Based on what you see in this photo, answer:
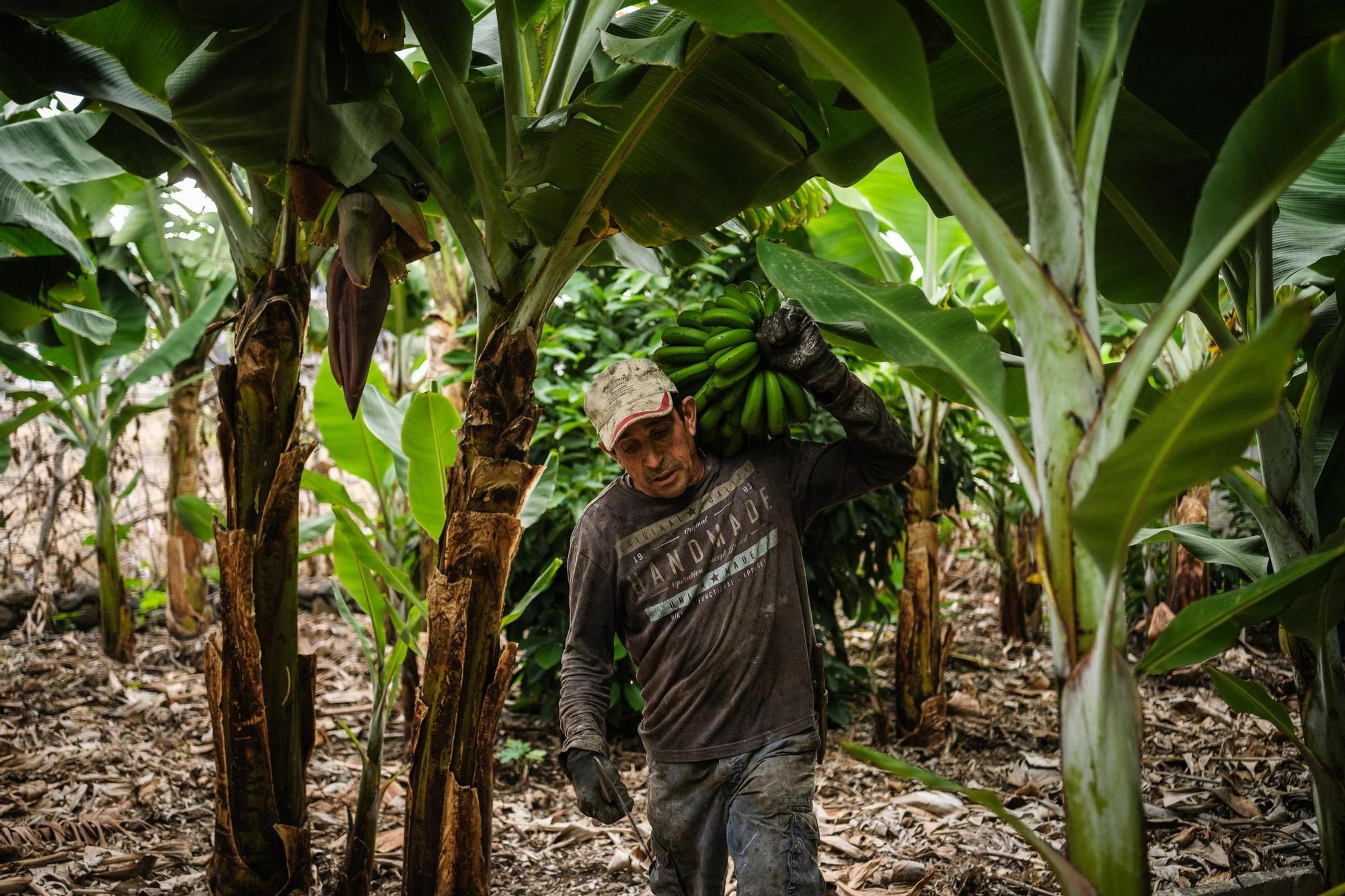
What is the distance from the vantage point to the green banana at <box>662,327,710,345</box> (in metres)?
2.45

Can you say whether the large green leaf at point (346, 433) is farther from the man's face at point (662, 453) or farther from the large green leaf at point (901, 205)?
the large green leaf at point (901, 205)

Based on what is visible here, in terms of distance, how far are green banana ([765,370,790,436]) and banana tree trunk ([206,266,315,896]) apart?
1.56 metres

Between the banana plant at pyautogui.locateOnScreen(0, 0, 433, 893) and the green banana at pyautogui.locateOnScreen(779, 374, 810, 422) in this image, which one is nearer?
the green banana at pyautogui.locateOnScreen(779, 374, 810, 422)

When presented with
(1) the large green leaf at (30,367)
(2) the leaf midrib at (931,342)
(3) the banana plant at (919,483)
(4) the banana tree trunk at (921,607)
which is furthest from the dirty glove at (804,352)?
(1) the large green leaf at (30,367)

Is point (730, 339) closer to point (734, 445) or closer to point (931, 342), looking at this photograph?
point (734, 445)

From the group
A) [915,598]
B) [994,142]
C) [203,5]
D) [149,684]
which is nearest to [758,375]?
[994,142]

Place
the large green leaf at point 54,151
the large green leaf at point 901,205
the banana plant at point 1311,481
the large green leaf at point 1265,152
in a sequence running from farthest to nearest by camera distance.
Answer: the large green leaf at point 901,205 → the large green leaf at point 54,151 → the banana plant at point 1311,481 → the large green leaf at point 1265,152

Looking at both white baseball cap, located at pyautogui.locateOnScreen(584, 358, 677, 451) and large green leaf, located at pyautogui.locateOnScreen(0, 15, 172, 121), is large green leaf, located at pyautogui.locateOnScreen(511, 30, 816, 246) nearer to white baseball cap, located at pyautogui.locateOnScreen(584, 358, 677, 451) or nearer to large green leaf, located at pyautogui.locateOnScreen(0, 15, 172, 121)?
white baseball cap, located at pyautogui.locateOnScreen(584, 358, 677, 451)

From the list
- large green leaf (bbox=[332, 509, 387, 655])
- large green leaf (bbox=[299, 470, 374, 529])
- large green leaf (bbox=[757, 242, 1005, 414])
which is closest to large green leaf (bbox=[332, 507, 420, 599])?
large green leaf (bbox=[332, 509, 387, 655])

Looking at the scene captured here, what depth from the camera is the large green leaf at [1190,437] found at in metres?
1.12

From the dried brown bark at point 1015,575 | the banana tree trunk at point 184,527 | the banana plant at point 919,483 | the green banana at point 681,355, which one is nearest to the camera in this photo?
the green banana at point 681,355

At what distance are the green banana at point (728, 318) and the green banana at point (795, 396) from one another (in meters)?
0.17

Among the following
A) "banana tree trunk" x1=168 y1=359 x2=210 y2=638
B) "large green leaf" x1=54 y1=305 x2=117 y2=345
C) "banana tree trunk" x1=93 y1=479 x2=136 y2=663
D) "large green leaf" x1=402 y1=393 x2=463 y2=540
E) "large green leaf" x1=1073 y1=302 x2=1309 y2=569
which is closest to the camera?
"large green leaf" x1=1073 y1=302 x2=1309 y2=569

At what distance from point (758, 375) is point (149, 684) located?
5563mm
